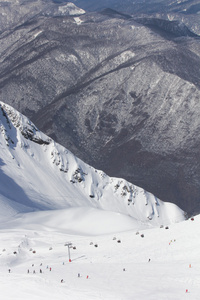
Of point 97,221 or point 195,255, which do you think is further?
point 97,221

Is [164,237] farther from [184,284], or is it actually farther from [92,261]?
[184,284]

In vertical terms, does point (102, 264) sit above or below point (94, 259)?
below

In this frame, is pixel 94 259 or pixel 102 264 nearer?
pixel 102 264

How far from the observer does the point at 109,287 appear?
68.5 m

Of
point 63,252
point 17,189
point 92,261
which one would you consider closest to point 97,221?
point 17,189

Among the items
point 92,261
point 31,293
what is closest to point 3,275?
point 31,293

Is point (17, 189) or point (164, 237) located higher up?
point (17, 189)

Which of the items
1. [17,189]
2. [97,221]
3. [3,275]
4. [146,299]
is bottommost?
[146,299]

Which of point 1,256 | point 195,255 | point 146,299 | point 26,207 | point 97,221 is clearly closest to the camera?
point 146,299

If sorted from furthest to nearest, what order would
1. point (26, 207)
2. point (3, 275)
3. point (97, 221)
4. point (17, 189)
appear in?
point (17, 189), point (26, 207), point (97, 221), point (3, 275)

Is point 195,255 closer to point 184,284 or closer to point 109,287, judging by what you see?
point 184,284

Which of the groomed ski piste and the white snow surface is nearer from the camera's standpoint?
the groomed ski piste

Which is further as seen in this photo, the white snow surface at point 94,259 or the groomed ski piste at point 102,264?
the white snow surface at point 94,259

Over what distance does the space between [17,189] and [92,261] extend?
9807 centimetres
